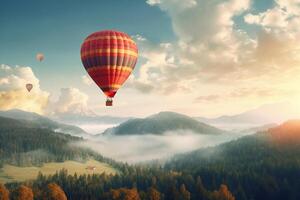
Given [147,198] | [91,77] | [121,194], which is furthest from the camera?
[121,194]

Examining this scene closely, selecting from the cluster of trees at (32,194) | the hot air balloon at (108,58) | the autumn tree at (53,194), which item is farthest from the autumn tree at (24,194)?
the hot air balloon at (108,58)

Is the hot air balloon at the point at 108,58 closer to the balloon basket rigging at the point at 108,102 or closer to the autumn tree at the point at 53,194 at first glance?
the balloon basket rigging at the point at 108,102

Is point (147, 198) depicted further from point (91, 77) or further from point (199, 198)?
point (91, 77)

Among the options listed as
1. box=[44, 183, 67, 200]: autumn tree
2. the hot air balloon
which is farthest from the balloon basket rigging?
box=[44, 183, 67, 200]: autumn tree

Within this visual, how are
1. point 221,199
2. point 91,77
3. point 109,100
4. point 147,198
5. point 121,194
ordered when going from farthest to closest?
point 121,194 → point 147,198 → point 221,199 → point 91,77 → point 109,100

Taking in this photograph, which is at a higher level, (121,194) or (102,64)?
(102,64)

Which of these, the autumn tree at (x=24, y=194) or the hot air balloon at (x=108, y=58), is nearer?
the hot air balloon at (x=108, y=58)

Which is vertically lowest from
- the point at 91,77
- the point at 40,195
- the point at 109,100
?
the point at 40,195

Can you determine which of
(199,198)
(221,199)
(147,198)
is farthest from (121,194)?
(221,199)

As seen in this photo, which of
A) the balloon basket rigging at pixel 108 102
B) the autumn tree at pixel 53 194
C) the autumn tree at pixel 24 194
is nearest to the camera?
the balloon basket rigging at pixel 108 102
